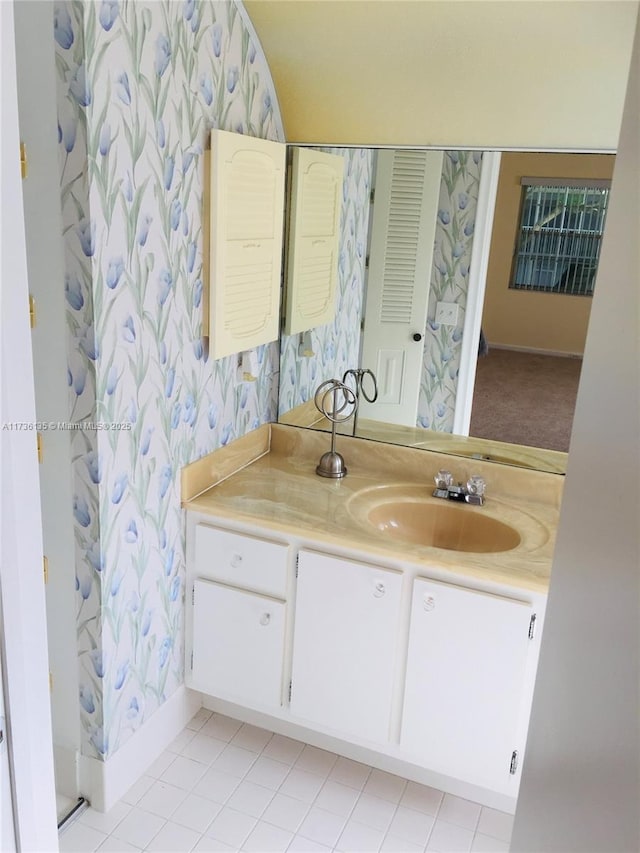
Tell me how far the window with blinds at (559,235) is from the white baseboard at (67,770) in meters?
1.88

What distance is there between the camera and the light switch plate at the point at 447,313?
8.00ft

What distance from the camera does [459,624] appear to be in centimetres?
197

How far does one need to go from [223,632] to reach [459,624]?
75 centimetres

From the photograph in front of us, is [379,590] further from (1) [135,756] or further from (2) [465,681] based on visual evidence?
(1) [135,756]

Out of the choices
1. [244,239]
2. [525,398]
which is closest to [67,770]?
[244,239]

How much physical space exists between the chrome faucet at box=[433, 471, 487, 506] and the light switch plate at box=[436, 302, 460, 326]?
0.50m

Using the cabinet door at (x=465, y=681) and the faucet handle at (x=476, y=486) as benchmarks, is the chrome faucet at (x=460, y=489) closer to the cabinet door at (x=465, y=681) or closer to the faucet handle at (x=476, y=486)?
the faucet handle at (x=476, y=486)

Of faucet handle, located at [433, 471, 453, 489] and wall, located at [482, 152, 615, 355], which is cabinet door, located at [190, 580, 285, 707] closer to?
faucet handle, located at [433, 471, 453, 489]

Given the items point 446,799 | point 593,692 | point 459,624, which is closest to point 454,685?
point 459,624

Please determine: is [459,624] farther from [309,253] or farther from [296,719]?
[309,253]

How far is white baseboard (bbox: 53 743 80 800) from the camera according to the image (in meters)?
2.07

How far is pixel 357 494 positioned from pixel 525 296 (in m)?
0.81

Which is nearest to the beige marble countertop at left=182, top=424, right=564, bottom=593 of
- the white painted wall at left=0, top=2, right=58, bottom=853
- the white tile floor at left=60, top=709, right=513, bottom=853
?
the white tile floor at left=60, top=709, right=513, bottom=853

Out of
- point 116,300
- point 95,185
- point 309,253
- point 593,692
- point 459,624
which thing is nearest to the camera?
point 593,692
